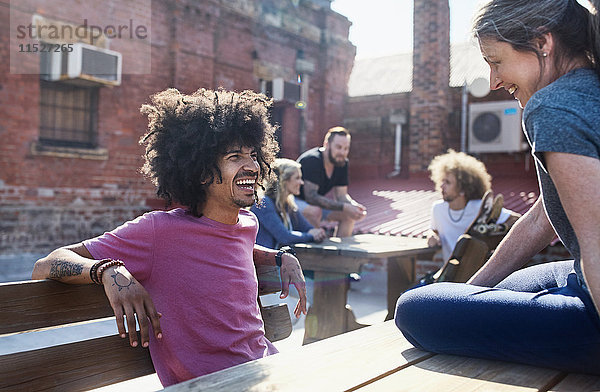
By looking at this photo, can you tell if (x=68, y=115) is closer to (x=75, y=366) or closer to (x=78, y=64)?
(x=78, y=64)

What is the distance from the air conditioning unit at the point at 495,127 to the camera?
10.6 m

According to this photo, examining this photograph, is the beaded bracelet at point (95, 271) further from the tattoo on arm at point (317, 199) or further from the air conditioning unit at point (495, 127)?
the air conditioning unit at point (495, 127)

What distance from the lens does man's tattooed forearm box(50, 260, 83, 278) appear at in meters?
1.59

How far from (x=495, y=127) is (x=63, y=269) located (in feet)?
34.5

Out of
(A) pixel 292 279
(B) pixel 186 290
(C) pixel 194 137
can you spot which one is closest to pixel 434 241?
(A) pixel 292 279

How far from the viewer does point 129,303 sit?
147 centimetres

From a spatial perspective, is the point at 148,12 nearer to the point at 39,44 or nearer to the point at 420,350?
the point at 39,44

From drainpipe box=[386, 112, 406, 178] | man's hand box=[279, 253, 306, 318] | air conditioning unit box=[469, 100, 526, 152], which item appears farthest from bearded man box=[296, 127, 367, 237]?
drainpipe box=[386, 112, 406, 178]

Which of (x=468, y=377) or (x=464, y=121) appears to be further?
(x=464, y=121)

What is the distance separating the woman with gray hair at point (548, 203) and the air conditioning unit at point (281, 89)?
10.3 metres

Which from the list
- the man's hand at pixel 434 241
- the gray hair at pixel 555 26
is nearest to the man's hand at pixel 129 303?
the gray hair at pixel 555 26

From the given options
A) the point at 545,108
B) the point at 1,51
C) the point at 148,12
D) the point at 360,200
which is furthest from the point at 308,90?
the point at 545,108

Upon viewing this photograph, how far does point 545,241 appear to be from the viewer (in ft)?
6.08

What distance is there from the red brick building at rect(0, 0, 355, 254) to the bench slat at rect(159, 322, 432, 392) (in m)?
7.55
